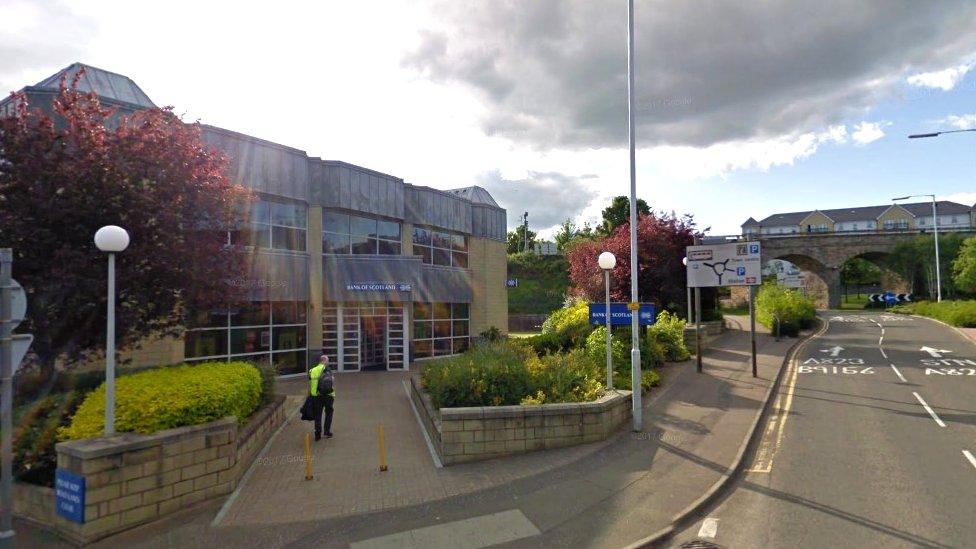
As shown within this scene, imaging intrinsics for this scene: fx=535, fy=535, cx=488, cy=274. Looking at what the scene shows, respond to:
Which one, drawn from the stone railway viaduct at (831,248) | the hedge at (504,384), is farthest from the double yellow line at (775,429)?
the stone railway viaduct at (831,248)

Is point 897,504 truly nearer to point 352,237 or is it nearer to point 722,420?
point 722,420

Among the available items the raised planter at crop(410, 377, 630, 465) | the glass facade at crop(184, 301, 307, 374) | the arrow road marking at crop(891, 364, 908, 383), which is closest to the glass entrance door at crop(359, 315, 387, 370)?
the glass facade at crop(184, 301, 307, 374)

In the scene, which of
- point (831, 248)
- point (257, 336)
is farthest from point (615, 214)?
point (257, 336)

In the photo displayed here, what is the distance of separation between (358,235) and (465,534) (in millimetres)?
15819

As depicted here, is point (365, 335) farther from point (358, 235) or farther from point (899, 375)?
point (899, 375)

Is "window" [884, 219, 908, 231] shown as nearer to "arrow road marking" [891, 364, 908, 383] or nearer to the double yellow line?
"arrow road marking" [891, 364, 908, 383]

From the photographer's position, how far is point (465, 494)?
25.2 feet

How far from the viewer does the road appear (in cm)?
627

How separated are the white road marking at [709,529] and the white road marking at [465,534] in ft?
6.39

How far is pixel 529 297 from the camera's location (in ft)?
170

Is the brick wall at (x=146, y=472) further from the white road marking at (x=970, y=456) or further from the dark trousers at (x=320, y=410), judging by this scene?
the white road marking at (x=970, y=456)

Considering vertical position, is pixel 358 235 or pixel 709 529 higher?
pixel 358 235

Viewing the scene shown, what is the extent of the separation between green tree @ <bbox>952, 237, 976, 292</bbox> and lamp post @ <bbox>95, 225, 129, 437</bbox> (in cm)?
5299

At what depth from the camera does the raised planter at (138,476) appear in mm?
6480
